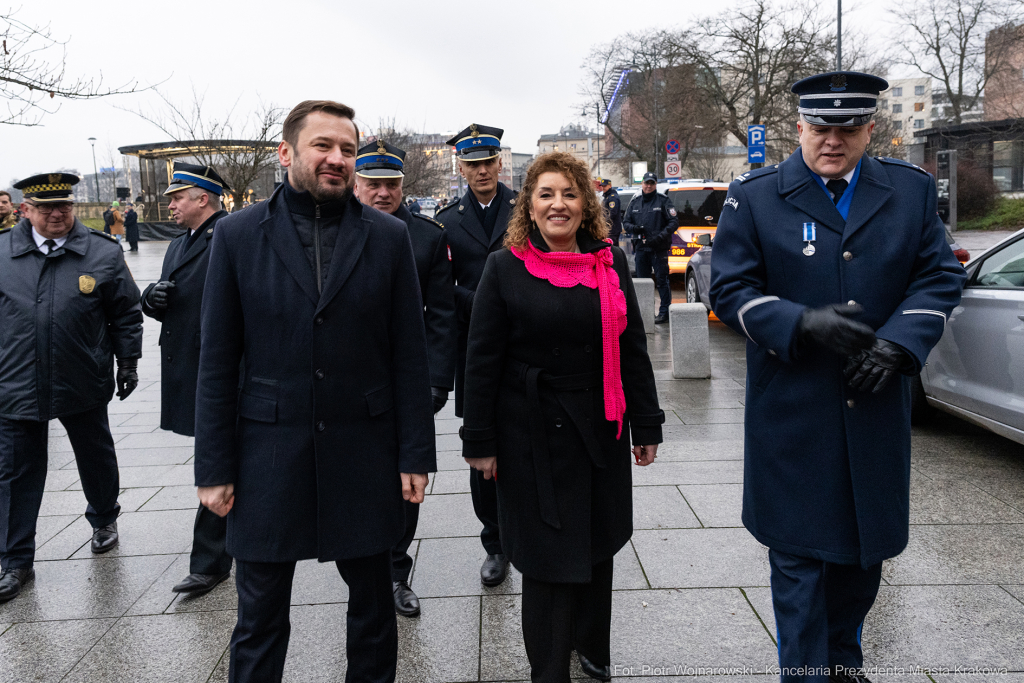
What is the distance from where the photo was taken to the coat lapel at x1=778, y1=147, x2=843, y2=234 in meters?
2.74

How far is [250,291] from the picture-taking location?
2664mm

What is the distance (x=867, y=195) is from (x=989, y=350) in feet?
10.1

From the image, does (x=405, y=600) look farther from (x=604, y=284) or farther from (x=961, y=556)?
(x=961, y=556)

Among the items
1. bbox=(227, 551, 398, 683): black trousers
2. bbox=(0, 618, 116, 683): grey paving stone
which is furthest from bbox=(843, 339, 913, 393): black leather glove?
bbox=(0, 618, 116, 683): grey paving stone

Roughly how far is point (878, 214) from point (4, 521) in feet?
14.1

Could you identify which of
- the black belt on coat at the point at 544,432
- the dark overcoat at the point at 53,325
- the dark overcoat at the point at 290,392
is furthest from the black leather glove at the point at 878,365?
the dark overcoat at the point at 53,325

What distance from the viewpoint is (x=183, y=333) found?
4148 millimetres

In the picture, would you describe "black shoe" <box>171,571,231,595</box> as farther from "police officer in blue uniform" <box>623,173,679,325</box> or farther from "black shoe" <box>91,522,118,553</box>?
"police officer in blue uniform" <box>623,173,679,325</box>

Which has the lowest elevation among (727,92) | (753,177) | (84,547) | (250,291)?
(84,547)

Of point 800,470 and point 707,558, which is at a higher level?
point 800,470

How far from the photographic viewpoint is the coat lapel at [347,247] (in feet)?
8.79

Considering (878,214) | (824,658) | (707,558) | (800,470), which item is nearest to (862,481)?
(800,470)

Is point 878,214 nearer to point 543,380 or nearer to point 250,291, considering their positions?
point 543,380

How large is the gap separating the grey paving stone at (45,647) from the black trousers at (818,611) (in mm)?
2806
